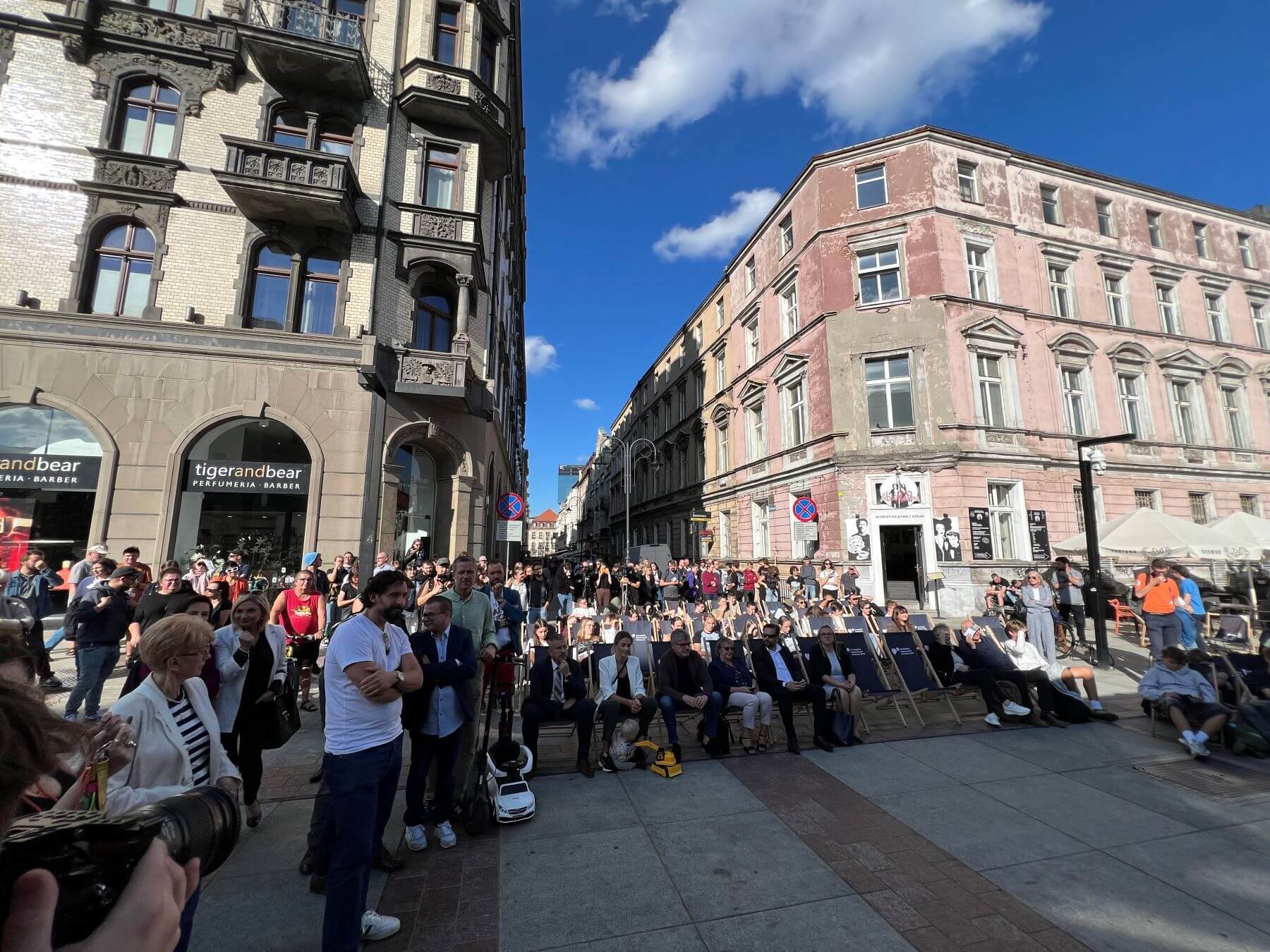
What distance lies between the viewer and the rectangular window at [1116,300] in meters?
21.1

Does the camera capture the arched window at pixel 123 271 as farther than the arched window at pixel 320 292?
No

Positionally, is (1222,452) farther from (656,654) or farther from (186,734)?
(186,734)

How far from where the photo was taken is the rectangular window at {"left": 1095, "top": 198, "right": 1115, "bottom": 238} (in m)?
21.9

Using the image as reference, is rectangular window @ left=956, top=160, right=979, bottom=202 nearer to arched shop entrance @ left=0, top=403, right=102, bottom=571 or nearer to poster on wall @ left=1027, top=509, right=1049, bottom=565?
poster on wall @ left=1027, top=509, right=1049, bottom=565

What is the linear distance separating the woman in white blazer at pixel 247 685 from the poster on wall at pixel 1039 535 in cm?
2036

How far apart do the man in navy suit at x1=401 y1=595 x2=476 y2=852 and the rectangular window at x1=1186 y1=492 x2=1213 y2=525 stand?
27274 mm

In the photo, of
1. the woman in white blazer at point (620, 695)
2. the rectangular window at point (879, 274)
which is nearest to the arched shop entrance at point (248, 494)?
the woman in white blazer at point (620, 695)

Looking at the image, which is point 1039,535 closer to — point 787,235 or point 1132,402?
point 1132,402

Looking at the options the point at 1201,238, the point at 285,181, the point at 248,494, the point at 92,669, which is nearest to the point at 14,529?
the point at 248,494

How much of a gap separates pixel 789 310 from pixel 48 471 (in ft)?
76.0

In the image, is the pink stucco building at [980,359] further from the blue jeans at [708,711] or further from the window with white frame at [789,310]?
the blue jeans at [708,711]

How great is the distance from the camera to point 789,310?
2245cm

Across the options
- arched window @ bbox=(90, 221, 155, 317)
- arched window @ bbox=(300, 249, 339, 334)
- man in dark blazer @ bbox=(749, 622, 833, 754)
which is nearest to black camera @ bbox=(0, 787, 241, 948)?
man in dark blazer @ bbox=(749, 622, 833, 754)

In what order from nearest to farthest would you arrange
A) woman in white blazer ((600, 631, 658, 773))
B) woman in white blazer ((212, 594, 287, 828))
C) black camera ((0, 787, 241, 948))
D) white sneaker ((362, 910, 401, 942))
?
black camera ((0, 787, 241, 948)) → white sneaker ((362, 910, 401, 942)) → woman in white blazer ((212, 594, 287, 828)) → woman in white blazer ((600, 631, 658, 773))
